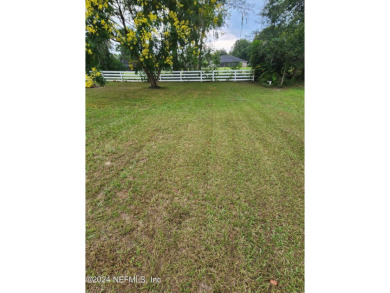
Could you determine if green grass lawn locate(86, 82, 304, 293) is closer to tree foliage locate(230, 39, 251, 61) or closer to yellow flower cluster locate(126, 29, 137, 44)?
tree foliage locate(230, 39, 251, 61)

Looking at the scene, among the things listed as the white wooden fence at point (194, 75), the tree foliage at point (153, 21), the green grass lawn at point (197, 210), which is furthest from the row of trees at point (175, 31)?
the green grass lawn at point (197, 210)

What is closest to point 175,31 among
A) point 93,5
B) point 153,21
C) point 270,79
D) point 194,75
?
point 153,21

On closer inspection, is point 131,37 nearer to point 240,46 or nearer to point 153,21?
point 153,21

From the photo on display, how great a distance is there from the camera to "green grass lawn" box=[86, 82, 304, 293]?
84 centimetres

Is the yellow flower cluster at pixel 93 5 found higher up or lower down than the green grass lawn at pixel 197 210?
higher up

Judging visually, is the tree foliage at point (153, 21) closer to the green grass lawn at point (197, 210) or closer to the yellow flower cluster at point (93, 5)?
the yellow flower cluster at point (93, 5)

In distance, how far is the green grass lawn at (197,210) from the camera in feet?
2.76

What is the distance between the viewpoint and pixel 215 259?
0.89m

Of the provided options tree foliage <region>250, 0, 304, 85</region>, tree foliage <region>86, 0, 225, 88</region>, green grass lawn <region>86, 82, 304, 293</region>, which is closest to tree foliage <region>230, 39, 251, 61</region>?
tree foliage <region>250, 0, 304, 85</region>

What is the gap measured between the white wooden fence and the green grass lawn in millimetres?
9691

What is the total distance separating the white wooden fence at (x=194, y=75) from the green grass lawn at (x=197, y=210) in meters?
9.69

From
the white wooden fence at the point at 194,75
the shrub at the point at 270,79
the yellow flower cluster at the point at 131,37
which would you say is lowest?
the shrub at the point at 270,79

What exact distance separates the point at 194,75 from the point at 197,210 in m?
11.9

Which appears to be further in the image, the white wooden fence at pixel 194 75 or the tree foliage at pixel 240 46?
the white wooden fence at pixel 194 75
